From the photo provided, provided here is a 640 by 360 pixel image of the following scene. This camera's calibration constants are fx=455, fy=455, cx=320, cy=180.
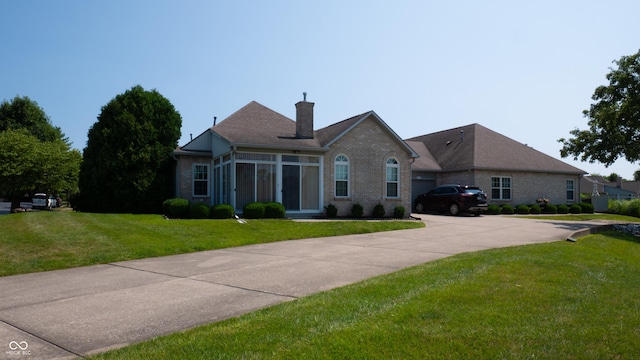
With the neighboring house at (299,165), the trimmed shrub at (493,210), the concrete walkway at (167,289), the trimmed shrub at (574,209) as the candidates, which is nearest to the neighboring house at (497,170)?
the trimmed shrub at (574,209)

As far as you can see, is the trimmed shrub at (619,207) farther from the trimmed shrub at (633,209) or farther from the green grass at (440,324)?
the green grass at (440,324)

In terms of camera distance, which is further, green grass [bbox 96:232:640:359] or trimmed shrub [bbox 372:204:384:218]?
trimmed shrub [bbox 372:204:384:218]

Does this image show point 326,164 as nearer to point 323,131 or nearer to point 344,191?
point 344,191

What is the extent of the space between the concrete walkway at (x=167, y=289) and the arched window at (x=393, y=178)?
10.8 meters

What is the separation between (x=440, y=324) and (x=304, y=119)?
62.1 ft

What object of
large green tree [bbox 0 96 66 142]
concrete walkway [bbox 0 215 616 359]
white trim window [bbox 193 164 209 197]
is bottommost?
concrete walkway [bbox 0 215 616 359]

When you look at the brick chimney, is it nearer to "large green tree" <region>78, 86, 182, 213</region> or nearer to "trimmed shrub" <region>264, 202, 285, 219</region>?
"trimmed shrub" <region>264, 202, 285, 219</region>

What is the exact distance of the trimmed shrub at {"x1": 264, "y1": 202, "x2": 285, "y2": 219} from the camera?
19.5 metres

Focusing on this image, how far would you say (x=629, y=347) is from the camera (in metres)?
4.29

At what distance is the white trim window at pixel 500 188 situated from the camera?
31553mm

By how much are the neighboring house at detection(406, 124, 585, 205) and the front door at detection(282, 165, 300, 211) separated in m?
13.2

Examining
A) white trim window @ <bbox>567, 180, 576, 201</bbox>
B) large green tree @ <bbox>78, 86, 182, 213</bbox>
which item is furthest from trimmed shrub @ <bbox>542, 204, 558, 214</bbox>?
→ large green tree @ <bbox>78, 86, 182, 213</bbox>

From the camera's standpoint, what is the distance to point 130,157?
2403 cm

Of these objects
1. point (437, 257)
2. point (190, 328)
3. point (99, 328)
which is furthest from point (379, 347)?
point (437, 257)
